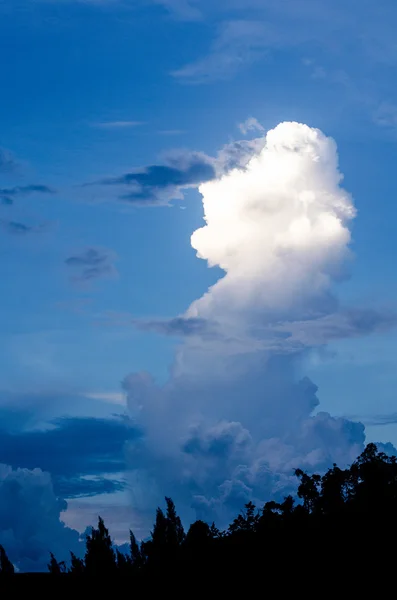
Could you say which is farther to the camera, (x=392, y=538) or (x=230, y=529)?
(x=230, y=529)

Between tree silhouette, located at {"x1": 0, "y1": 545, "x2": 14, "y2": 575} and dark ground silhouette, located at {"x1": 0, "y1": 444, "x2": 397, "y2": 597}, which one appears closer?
dark ground silhouette, located at {"x1": 0, "y1": 444, "x2": 397, "y2": 597}

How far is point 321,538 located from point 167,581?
2362cm

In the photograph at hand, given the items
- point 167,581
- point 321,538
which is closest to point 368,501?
point 321,538

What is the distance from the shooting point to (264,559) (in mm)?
99688

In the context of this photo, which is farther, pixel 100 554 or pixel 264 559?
pixel 100 554

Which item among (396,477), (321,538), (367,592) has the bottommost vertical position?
(367,592)

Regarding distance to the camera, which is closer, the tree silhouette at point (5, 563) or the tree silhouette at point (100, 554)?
the tree silhouette at point (100, 554)

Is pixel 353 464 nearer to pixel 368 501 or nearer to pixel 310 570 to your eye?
Answer: pixel 368 501

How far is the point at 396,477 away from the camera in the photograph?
14812 cm

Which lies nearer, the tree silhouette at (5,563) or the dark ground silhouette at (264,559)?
the dark ground silhouette at (264,559)

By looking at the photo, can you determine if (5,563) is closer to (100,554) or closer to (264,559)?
(100,554)

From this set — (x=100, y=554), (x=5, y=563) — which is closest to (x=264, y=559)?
(x=100, y=554)

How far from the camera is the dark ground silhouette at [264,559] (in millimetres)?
95250

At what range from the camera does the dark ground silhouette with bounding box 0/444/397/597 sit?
313 ft
